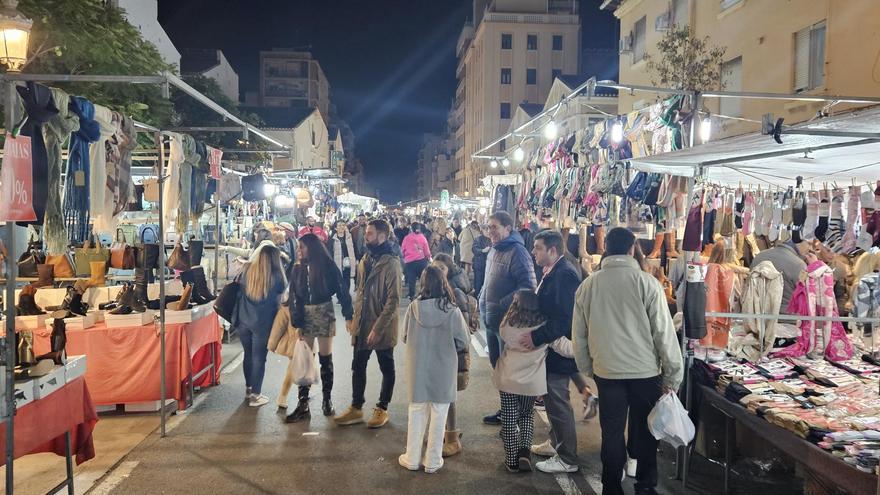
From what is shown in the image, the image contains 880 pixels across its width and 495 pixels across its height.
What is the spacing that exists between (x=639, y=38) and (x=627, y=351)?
20.6 m

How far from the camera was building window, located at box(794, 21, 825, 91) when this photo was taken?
13.9 metres

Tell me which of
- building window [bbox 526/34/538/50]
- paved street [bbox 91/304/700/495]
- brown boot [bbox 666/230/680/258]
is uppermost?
building window [bbox 526/34/538/50]

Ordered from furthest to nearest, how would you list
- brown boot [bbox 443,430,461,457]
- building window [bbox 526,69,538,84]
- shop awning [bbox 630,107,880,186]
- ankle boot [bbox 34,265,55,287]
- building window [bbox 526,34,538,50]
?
building window [bbox 526,69,538,84], building window [bbox 526,34,538,50], ankle boot [bbox 34,265,55,287], brown boot [bbox 443,430,461,457], shop awning [bbox 630,107,880,186]

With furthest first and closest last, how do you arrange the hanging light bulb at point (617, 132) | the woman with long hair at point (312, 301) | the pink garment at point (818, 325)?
the hanging light bulb at point (617, 132), the woman with long hair at point (312, 301), the pink garment at point (818, 325)

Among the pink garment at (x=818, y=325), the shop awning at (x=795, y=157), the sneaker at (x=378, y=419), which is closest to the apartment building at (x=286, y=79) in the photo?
the sneaker at (x=378, y=419)

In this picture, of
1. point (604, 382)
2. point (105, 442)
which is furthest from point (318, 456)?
point (604, 382)

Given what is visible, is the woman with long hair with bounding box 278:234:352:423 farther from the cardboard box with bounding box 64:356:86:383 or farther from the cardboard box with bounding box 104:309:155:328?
the cardboard box with bounding box 64:356:86:383

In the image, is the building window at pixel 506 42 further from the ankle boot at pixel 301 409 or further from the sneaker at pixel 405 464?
the sneaker at pixel 405 464

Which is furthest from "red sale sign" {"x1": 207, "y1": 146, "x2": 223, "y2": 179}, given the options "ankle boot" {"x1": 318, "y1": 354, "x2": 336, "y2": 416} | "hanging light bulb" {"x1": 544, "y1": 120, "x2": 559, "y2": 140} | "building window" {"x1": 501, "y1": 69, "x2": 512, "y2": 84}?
"building window" {"x1": 501, "y1": 69, "x2": 512, "y2": 84}

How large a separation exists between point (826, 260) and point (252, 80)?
65466mm

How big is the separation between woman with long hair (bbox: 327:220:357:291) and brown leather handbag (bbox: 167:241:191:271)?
601 cm

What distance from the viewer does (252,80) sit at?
66188 mm

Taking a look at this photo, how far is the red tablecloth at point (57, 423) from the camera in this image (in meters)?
4.43

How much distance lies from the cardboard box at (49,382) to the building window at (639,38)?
21091mm
